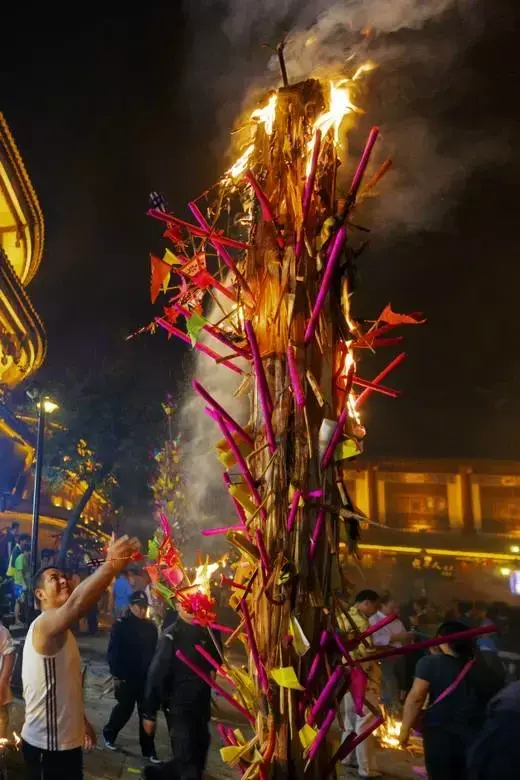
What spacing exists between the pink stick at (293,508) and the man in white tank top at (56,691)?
1.53 meters

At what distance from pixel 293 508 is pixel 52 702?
8.00 feet

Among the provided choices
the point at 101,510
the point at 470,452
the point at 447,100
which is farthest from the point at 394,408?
the point at 447,100

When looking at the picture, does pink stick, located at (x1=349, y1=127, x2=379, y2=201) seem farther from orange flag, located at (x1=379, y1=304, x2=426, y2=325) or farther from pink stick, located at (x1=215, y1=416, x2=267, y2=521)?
pink stick, located at (x1=215, y1=416, x2=267, y2=521)

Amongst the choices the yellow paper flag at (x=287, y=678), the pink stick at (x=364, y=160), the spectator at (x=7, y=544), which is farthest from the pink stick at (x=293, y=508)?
the spectator at (x=7, y=544)

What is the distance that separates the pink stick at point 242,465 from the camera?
1792 millimetres

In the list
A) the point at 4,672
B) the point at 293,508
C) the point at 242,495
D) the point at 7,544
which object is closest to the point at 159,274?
the point at 242,495

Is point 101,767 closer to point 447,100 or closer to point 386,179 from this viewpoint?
point 386,179

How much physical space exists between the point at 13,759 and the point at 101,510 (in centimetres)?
1545

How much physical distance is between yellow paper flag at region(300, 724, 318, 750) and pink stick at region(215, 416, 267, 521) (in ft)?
2.08

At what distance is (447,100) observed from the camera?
5.91 metres

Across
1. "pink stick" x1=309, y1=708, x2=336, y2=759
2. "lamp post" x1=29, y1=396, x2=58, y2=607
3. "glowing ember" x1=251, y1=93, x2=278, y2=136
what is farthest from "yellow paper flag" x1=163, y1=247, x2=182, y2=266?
"lamp post" x1=29, y1=396, x2=58, y2=607

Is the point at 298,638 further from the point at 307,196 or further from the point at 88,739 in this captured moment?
the point at 88,739

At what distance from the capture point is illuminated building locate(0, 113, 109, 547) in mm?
10367

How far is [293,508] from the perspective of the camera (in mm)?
1713
